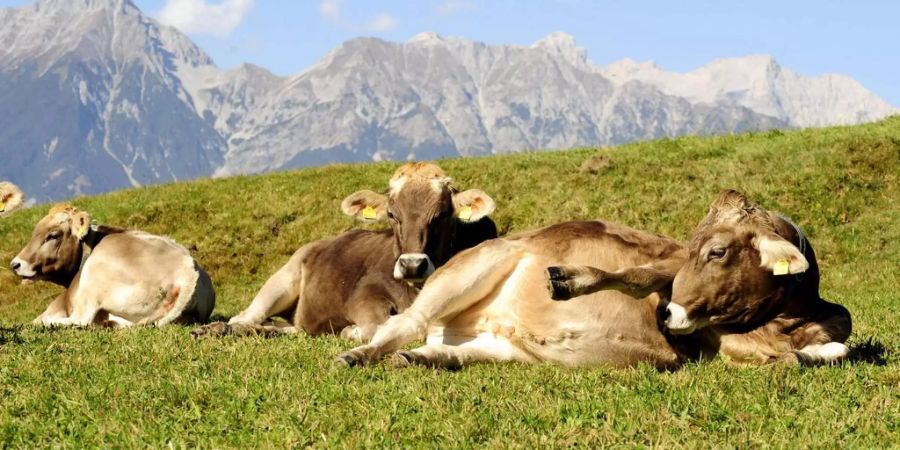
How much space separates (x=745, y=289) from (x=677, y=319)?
27.1 inches

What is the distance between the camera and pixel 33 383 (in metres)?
8.15

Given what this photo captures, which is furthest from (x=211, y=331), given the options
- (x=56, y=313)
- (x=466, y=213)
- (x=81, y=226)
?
(x=81, y=226)

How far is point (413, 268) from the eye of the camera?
1140 cm

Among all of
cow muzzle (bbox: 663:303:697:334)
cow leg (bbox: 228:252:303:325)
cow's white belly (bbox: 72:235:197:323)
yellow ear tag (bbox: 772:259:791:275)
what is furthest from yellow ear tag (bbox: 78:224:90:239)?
yellow ear tag (bbox: 772:259:791:275)

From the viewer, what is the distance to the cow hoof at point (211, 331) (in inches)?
451

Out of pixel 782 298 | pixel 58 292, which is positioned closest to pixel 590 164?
pixel 58 292

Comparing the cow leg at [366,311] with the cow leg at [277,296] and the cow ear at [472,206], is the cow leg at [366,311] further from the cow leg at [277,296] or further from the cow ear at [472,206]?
the cow ear at [472,206]

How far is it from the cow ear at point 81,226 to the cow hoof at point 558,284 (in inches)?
409

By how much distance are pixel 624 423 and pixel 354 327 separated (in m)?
7.09

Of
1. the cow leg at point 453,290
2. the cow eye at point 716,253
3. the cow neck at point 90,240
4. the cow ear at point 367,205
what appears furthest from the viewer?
the cow neck at point 90,240

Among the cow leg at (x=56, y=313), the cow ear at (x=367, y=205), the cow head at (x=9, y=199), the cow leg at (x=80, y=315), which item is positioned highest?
the cow ear at (x=367, y=205)

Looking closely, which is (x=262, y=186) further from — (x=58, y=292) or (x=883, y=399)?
(x=883, y=399)

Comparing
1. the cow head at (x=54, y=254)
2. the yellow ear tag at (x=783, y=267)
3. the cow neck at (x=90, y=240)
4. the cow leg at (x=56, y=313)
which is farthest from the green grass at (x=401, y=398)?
the cow head at (x=54, y=254)

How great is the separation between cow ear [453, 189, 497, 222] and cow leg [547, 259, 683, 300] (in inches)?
159
